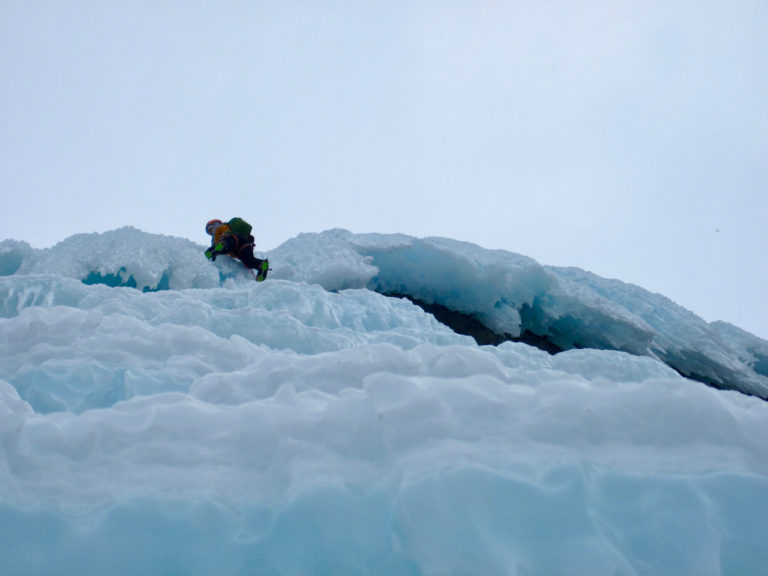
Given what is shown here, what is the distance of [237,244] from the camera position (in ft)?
22.7

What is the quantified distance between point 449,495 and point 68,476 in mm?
1057

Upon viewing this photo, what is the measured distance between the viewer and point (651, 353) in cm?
705

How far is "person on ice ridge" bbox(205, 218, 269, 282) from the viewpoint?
6871 millimetres

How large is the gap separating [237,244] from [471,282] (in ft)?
10.4

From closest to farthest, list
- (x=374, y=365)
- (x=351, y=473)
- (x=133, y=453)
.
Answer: (x=351, y=473) → (x=133, y=453) → (x=374, y=365)

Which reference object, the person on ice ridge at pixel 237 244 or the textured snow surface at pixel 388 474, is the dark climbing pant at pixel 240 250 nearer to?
the person on ice ridge at pixel 237 244

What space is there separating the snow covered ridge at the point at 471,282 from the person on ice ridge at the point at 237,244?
0.57 ft

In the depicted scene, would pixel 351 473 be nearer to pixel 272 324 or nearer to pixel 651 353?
pixel 272 324

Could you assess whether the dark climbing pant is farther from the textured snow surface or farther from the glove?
the textured snow surface

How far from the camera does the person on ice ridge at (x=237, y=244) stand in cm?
687

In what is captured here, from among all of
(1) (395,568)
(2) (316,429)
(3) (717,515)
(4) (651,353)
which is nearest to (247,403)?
(2) (316,429)

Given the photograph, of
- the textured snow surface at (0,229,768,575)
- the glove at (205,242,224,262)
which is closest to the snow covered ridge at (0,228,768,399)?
the glove at (205,242,224,262)

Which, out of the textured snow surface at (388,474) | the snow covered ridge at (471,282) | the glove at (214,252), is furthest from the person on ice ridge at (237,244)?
the textured snow surface at (388,474)

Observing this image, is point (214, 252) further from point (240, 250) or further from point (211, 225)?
point (211, 225)
